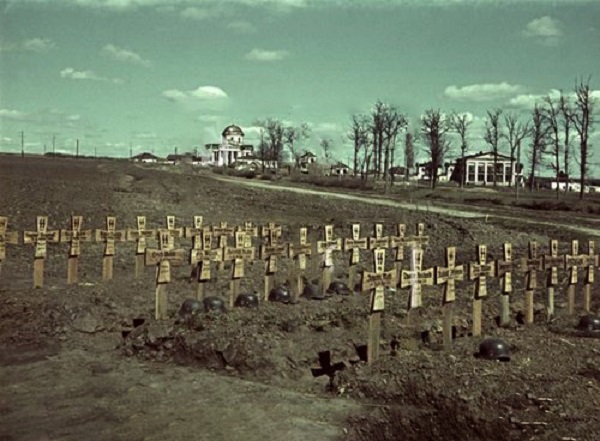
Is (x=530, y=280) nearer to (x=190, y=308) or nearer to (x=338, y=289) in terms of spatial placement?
(x=338, y=289)

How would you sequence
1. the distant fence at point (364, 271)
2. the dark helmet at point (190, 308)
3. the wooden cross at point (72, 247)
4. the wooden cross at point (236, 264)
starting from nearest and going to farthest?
the distant fence at point (364, 271), the dark helmet at point (190, 308), the wooden cross at point (236, 264), the wooden cross at point (72, 247)

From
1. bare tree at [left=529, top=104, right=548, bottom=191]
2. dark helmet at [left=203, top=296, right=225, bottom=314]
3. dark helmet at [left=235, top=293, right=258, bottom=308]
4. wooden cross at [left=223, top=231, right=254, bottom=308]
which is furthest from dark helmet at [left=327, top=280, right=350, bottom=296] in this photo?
bare tree at [left=529, top=104, right=548, bottom=191]

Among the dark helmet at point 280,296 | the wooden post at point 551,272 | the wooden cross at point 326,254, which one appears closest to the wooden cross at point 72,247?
the dark helmet at point 280,296

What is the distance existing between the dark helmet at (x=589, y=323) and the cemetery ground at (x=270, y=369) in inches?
9.1

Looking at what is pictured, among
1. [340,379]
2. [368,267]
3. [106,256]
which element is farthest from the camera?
[368,267]

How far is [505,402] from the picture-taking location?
7680 mm

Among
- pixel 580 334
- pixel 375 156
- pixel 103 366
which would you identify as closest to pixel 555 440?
pixel 580 334

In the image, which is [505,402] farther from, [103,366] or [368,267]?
[368,267]

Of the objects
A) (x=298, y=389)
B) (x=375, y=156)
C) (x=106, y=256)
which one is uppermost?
(x=375, y=156)

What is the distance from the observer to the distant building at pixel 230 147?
145750 mm

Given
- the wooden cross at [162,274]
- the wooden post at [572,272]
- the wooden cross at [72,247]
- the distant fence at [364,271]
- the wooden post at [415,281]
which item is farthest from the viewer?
the wooden cross at [72,247]

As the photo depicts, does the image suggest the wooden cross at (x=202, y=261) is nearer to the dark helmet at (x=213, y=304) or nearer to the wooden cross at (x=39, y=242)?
the dark helmet at (x=213, y=304)

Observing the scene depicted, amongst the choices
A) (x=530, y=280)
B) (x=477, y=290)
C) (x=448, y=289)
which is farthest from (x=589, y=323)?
(x=448, y=289)

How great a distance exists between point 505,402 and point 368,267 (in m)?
11.9
